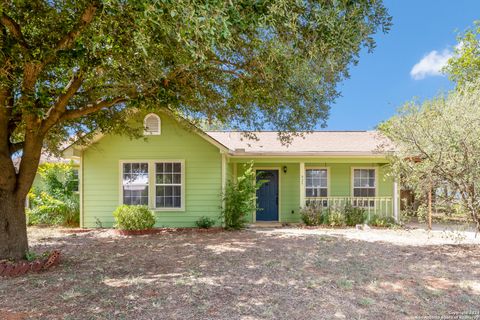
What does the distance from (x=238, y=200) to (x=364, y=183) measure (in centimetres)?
551

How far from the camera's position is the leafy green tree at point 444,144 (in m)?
6.43

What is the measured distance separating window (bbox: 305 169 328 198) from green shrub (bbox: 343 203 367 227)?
1267 mm

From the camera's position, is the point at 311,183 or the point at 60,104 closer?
the point at 60,104

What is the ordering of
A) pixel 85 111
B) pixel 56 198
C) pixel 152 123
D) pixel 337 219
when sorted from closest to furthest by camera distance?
pixel 85 111, pixel 152 123, pixel 337 219, pixel 56 198

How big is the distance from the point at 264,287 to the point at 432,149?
497cm

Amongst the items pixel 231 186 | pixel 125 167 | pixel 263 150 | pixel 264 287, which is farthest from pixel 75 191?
pixel 264 287

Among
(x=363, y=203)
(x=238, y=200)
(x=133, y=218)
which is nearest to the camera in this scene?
(x=133, y=218)

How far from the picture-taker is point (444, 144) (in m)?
6.59

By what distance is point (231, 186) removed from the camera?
9969mm

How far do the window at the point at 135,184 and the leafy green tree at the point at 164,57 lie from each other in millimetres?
3388

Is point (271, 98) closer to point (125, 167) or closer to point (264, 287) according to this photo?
point (264, 287)

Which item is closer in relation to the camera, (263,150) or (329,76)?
(329,76)

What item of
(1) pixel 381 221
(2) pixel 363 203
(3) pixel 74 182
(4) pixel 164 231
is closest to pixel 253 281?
(4) pixel 164 231

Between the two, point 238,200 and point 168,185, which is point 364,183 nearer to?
point 238,200
